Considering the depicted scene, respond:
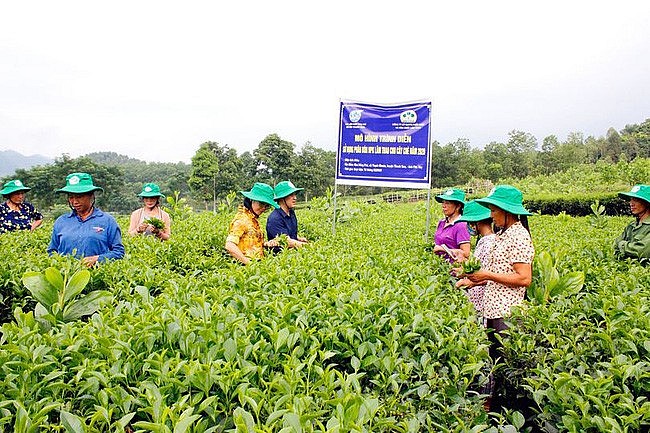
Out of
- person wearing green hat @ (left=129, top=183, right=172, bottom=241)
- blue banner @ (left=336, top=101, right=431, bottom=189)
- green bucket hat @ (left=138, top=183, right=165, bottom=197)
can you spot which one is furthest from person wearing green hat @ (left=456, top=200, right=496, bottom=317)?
green bucket hat @ (left=138, top=183, right=165, bottom=197)

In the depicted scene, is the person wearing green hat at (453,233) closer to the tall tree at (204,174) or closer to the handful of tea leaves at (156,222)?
the handful of tea leaves at (156,222)

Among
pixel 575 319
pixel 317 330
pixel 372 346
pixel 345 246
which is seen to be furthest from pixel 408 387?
pixel 345 246

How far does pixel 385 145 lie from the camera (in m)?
6.64

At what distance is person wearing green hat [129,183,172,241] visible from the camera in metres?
5.61

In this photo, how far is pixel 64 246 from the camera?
4148 mm

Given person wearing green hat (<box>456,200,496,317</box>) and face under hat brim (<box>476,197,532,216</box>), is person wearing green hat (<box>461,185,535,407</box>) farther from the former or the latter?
person wearing green hat (<box>456,200,496,317</box>)

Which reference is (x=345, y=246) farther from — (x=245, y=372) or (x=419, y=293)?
(x=245, y=372)

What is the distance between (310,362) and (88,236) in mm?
3052

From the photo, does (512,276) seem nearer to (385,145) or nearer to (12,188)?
(385,145)

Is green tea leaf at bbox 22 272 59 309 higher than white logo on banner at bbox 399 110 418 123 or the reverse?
the reverse

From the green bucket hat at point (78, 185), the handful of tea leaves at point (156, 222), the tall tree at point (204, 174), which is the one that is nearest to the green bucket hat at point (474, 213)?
the green bucket hat at point (78, 185)

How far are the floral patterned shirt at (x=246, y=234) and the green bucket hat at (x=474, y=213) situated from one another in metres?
1.92

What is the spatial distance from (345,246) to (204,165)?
154 ft

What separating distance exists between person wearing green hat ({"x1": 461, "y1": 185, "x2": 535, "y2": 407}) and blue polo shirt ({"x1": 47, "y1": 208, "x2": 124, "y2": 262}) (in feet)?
9.73
